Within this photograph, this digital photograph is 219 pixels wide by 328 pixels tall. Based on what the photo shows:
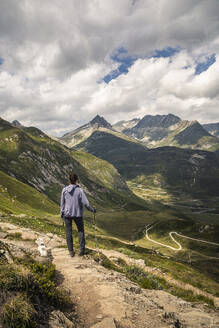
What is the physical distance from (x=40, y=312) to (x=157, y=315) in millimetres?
4882

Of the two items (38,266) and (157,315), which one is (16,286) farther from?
(157,315)

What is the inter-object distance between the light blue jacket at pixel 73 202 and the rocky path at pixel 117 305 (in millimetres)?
3227

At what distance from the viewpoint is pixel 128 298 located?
9.69 metres

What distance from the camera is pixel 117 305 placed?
351 inches

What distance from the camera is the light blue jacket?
47.2 ft

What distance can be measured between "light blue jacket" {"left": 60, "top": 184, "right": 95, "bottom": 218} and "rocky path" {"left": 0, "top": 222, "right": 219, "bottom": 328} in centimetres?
323

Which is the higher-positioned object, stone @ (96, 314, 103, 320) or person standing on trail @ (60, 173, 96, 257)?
person standing on trail @ (60, 173, 96, 257)

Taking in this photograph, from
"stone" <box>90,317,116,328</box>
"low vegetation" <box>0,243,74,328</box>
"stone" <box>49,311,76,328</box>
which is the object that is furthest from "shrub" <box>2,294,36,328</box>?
"stone" <box>90,317,116,328</box>

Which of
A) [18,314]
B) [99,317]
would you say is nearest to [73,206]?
[99,317]

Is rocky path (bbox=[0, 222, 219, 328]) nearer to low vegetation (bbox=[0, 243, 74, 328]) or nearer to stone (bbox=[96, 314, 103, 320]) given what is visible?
stone (bbox=[96, 314, 103, 320])

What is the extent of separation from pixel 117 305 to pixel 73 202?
719 cm

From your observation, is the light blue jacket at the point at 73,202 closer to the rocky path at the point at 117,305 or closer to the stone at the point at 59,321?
the rocky path at the point at 117,305

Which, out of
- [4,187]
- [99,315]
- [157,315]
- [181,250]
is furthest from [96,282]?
[181,250]

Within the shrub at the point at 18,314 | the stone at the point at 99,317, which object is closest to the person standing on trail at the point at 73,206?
the stone at the point at 99,317
